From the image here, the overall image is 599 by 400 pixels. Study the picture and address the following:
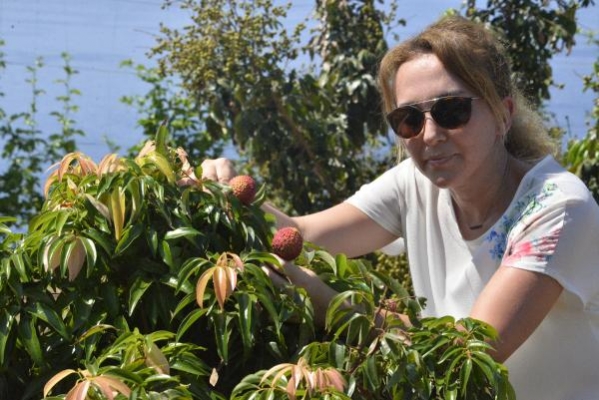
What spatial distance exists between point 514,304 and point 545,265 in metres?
0.11

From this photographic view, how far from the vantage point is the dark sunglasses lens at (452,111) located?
7.30 feet

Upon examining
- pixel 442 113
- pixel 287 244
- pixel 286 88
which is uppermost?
pixel 286 88

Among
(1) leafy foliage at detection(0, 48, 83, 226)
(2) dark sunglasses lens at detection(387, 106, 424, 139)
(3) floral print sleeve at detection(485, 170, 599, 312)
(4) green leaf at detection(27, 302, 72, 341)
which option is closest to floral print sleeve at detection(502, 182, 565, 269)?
(3) floral print sleeve at detection(485, 170, 599, 312)

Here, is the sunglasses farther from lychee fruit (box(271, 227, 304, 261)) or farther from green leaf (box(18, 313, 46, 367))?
green leaf (box(18, 313, 46, 367))

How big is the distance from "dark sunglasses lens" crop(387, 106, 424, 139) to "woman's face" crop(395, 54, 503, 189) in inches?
0.5

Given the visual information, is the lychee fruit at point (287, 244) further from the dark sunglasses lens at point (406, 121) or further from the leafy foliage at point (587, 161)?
the leafy foliage at point (587, 161)

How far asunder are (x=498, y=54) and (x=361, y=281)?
709mm

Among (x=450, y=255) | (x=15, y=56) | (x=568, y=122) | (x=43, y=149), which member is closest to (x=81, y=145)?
(x=43, y=149)

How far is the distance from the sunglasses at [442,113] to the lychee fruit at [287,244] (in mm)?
492

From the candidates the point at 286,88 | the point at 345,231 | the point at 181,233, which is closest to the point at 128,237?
the point at 181,233

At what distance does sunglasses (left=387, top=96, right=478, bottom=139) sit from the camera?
7.31ft

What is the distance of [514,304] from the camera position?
2.07m

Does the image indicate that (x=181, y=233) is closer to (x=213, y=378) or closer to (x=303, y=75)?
(x=213, y=378)

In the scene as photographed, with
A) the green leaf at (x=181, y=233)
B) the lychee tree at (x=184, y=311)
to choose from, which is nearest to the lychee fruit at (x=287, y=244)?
the lychee tree at (x=184, y=311)
